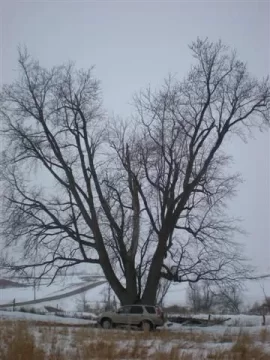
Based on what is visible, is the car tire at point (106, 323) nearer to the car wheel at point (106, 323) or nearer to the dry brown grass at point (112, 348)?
the car wheel at point (106, 323)

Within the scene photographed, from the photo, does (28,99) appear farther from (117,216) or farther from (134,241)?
(134,241)

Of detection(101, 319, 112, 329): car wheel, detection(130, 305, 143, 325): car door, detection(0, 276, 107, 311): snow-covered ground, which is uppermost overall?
detection(0, 276, 107, 311): snow-covered ground

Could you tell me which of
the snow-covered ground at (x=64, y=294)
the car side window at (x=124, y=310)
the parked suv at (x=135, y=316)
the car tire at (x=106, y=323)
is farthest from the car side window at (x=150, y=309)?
the snow-covered ground at (x=64, y=294)

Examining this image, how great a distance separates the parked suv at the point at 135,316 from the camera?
24.9m

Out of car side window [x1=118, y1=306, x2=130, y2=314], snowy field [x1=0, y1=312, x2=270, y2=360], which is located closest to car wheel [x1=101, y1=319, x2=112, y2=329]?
car side window [x1=118, y1=306, x2=130, y2=314]

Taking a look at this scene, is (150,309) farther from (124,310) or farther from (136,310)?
(124,310)

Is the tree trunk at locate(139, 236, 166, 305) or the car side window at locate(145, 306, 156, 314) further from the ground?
the tree trunk at locate(139, 236, 166, 305)

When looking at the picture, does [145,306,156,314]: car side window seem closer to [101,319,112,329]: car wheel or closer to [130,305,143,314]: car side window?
[130,305,143,314]: car side window

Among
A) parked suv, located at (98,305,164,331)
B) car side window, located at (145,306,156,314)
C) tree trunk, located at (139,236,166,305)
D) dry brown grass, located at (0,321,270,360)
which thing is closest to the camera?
dry brown grass, located at (0,321,270,360)

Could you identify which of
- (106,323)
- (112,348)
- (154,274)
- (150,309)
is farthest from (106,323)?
(112,348)

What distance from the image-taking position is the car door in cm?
2511

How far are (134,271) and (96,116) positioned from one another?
34.8ft

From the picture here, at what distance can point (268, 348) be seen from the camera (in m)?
9.84

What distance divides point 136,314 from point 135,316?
155mm
